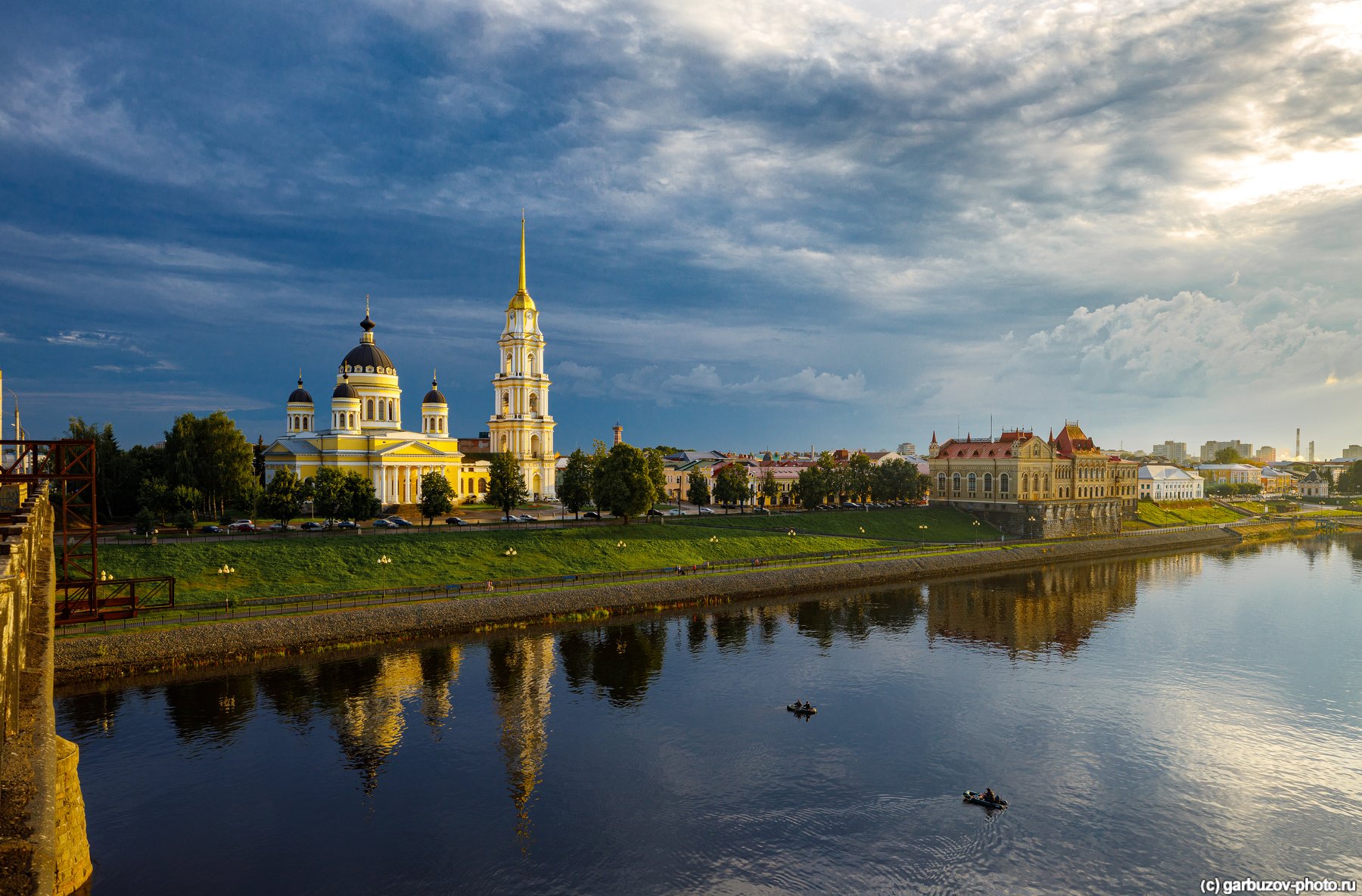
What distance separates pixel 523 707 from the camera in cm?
3934

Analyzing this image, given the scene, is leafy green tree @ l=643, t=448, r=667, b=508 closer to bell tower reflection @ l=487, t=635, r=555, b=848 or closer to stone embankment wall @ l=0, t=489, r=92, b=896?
bell tower reflection @ l=487, t=635, r=555, b=848

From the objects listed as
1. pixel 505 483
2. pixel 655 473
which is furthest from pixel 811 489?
pixel 505 483

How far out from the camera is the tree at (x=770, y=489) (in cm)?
12269

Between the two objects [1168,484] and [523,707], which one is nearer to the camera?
[523,707]

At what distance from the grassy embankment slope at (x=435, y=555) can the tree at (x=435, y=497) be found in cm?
783

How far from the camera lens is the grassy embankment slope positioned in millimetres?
54031

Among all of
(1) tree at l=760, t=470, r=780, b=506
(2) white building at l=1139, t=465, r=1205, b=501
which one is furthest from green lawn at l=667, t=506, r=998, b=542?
(2) white building at l=1139, t=465, r=1205, b=501

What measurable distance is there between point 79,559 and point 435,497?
29567 millimetres

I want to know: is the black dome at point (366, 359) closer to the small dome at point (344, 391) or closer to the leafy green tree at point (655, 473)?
the small dome at point (344, 391)

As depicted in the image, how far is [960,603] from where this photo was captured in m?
69.4

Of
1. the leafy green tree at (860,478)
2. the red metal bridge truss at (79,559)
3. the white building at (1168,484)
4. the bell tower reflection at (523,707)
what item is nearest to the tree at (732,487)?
the leafy green tree at (860,478)

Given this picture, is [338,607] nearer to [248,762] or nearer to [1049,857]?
[248,762]

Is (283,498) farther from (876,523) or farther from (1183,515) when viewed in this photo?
(1183,515)

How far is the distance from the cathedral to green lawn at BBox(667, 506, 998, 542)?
1238 inches
